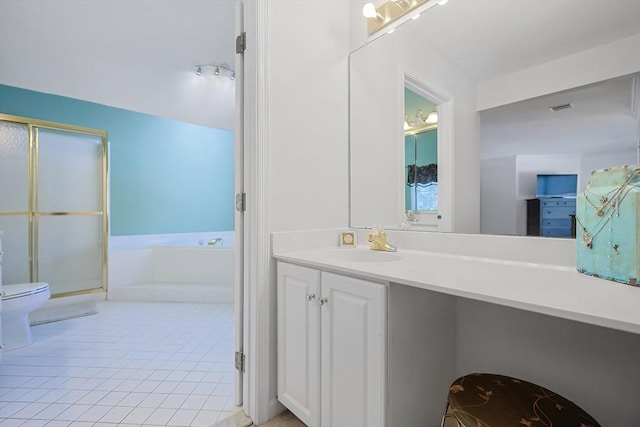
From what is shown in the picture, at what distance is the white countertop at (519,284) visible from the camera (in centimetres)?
59

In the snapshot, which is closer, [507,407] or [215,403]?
[507,407]

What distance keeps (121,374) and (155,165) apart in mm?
2957

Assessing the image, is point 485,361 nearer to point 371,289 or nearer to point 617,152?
point 371,289

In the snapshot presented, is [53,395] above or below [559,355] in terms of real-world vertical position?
below

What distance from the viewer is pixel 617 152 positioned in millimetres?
962

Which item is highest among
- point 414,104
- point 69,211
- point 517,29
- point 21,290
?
point 517,29

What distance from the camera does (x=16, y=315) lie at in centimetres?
212

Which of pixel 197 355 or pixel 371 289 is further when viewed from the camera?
pixel 197 355

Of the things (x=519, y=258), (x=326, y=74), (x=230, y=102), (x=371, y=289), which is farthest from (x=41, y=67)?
(x=519, y=258)

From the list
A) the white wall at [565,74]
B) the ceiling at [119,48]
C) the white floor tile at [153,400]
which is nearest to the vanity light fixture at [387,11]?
the white wall at [565,74]

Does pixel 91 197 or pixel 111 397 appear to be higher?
pixel 91 197

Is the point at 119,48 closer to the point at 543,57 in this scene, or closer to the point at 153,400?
the point at 153,400

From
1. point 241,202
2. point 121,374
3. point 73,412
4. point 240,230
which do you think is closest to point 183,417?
point 73,412

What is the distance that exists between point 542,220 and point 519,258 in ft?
0.55
